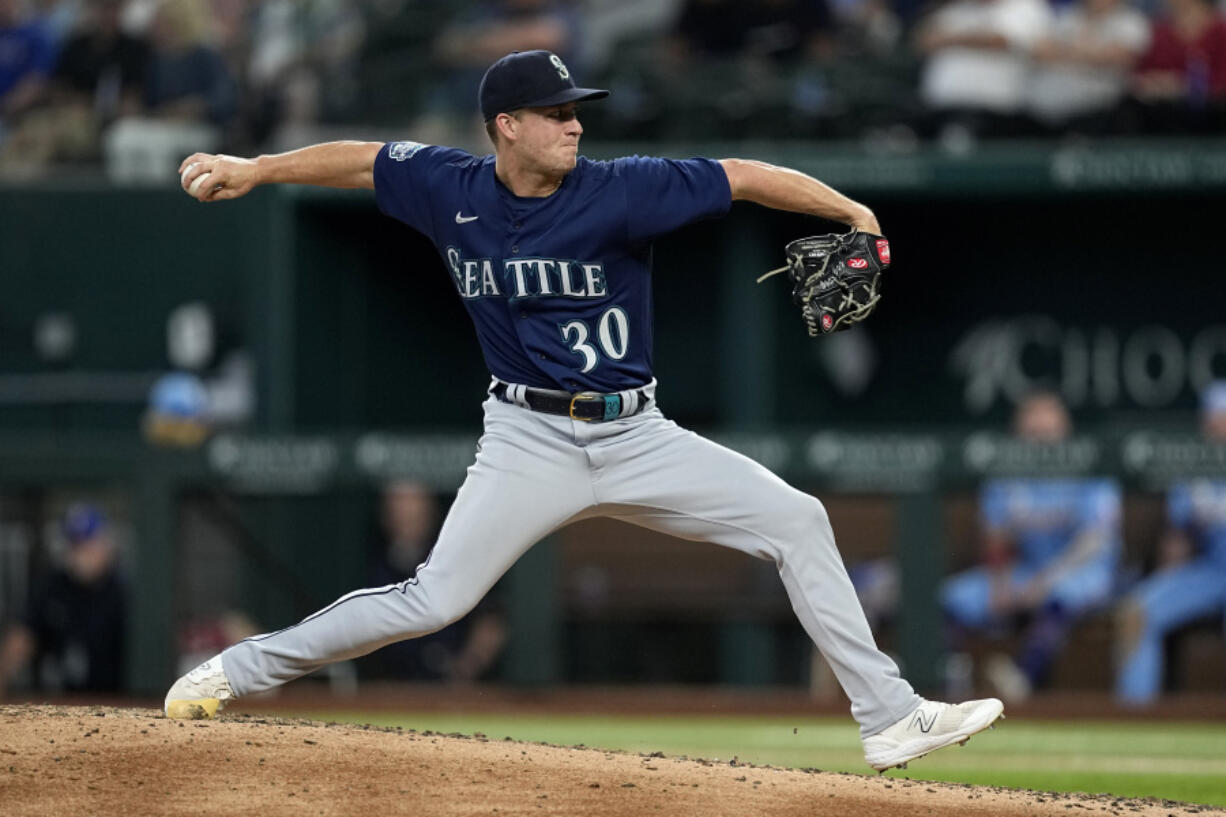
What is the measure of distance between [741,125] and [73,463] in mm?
4166

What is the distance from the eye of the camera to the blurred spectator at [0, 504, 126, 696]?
1042cm

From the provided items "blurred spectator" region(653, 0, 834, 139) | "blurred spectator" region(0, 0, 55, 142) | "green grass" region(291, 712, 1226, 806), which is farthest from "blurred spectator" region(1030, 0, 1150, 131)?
"blurred spectator" region(0, 0, 55, 142)

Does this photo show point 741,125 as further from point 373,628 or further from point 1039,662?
point 373,628

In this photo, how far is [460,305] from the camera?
13.0 meters

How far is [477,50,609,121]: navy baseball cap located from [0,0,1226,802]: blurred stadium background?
212 inches

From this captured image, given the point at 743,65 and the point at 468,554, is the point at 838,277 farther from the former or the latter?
the point at 743,65

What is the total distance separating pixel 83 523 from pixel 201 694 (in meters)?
5.71

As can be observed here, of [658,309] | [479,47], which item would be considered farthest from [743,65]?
[658,309]

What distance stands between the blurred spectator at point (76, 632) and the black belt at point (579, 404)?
19.9 ft

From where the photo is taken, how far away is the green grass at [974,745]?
709 cm

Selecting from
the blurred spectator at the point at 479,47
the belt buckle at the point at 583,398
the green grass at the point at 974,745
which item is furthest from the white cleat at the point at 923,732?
the blurred spectator at the point at 479,47

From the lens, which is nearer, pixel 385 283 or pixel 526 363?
pixel 526 363

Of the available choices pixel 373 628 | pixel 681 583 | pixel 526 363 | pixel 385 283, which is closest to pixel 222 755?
pixel 373 628

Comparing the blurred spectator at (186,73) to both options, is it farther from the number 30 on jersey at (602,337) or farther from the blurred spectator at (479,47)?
the number 30 on jersey at (602,337)
